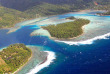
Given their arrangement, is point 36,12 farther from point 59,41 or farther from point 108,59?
point 108,59

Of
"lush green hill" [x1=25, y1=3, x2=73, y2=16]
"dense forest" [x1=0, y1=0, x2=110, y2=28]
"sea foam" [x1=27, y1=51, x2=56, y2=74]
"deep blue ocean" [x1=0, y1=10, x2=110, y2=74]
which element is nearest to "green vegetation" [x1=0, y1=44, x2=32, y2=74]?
"sea foam" [x1=27, y1=51, x2=56, y2=74]

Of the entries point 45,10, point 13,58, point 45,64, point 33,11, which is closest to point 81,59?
point 45,64

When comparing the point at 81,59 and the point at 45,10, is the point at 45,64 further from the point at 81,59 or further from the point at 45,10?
the point at 45,10

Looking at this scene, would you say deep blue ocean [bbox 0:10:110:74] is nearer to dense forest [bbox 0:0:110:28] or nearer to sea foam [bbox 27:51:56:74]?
sea foam [bbox 27:51:56:74]

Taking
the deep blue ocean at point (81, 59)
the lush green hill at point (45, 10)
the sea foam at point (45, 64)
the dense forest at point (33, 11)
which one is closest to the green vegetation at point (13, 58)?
the sea foam at point (45, 64)

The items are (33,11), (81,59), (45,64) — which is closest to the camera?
(45,64)

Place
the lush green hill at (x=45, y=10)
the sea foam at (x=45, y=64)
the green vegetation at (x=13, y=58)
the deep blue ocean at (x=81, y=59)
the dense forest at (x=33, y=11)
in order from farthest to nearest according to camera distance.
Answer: the lush green hill at (x=45, y=10) < the dense forest at (x=33, y=11) < the green vegetation at (x=13, y=58) < the sea foam at (x=45, y=64) < the deep blue ocean at (x=81, y=59)

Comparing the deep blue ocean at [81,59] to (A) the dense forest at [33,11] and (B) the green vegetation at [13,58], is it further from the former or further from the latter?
(A) the dense forest at [33,11]

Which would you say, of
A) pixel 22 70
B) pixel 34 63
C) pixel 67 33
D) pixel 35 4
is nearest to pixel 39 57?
pixel 34 63
